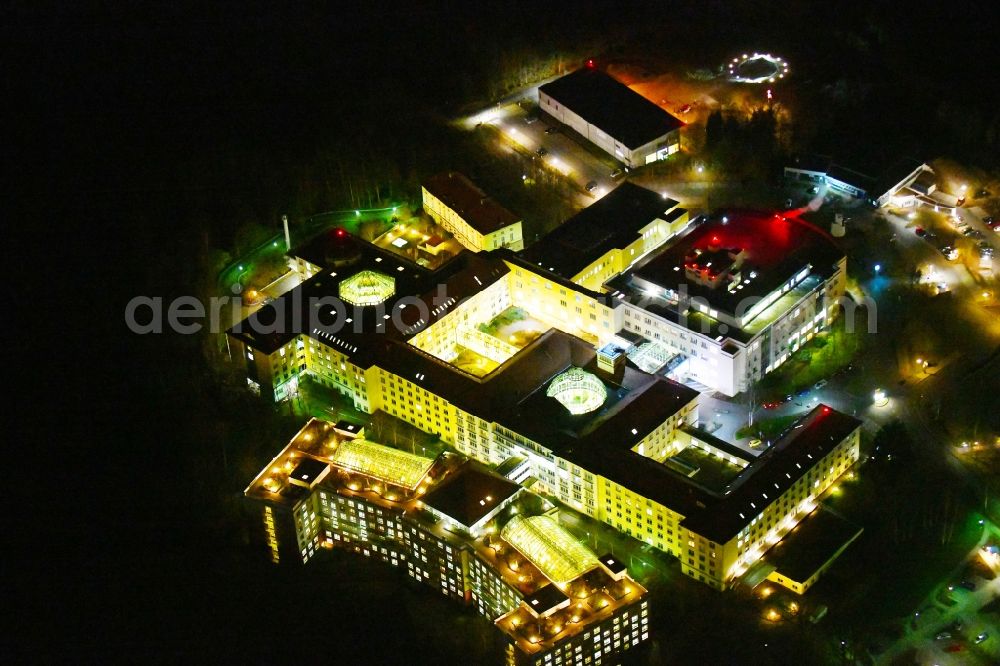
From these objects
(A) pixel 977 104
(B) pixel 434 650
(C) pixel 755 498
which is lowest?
(B) pixel 434 650

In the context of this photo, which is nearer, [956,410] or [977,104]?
[956,410]

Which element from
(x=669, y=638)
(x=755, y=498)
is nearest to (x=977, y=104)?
(x=755, y=498)

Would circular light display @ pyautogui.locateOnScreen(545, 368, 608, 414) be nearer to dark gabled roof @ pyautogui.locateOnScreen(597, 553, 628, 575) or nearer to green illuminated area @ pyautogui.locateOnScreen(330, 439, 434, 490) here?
green illuminated area @ pyautogui.locateOnScreen(330, 439, 434, 490)

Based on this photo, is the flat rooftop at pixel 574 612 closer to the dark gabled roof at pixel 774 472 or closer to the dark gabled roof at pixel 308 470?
the dark gabled roof at pixel 774 472

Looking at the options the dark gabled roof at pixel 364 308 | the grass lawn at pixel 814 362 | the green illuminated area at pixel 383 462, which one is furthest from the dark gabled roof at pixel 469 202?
the green illuminated area at pixel 383 462

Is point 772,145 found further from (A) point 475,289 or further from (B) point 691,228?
(A) point 475,289
